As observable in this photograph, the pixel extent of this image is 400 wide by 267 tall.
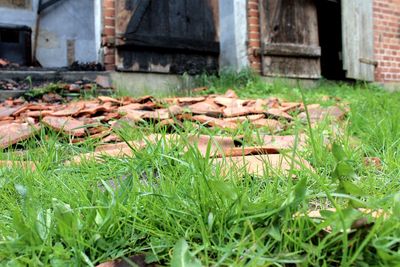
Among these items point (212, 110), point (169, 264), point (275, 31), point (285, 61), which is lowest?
point (169, 264)

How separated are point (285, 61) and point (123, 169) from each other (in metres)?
4.65

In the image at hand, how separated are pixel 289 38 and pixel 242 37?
2.30ft

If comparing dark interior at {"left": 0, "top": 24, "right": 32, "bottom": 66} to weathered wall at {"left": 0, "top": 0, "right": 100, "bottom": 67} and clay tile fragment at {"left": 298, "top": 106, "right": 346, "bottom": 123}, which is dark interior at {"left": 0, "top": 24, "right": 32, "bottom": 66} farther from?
clay tile fragment at {"left": 298, "top": 106, "right": 346, "bottom": 123}

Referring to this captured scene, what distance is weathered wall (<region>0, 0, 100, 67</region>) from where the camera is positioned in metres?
8.97

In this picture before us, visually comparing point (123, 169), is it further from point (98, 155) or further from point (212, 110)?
point (212, 110)

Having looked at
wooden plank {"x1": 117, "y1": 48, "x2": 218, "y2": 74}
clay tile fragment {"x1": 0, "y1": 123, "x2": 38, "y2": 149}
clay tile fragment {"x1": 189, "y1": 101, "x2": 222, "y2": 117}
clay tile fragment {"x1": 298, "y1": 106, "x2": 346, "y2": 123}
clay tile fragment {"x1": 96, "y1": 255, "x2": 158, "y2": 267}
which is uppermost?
wooden plank {"x1": 117, "y1": 48, "x2": 218, "y2": 74}

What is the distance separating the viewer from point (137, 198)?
3.18 ft

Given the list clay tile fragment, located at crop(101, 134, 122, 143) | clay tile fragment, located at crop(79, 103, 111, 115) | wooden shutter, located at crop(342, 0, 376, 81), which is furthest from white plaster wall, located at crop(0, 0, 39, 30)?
clay tile fragment, located at crop(101, 134, 122, 143)

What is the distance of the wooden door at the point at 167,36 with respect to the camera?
4809 mm

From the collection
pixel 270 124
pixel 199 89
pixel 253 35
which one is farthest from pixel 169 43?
pixel 270 124

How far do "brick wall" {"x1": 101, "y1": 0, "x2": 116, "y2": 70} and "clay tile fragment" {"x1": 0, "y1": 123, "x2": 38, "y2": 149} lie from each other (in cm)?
283

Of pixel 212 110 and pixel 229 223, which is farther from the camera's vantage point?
pixel 212 110

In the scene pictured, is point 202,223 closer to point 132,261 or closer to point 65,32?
point 132,261

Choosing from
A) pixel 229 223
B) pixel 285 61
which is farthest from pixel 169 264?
pixel 285 61
